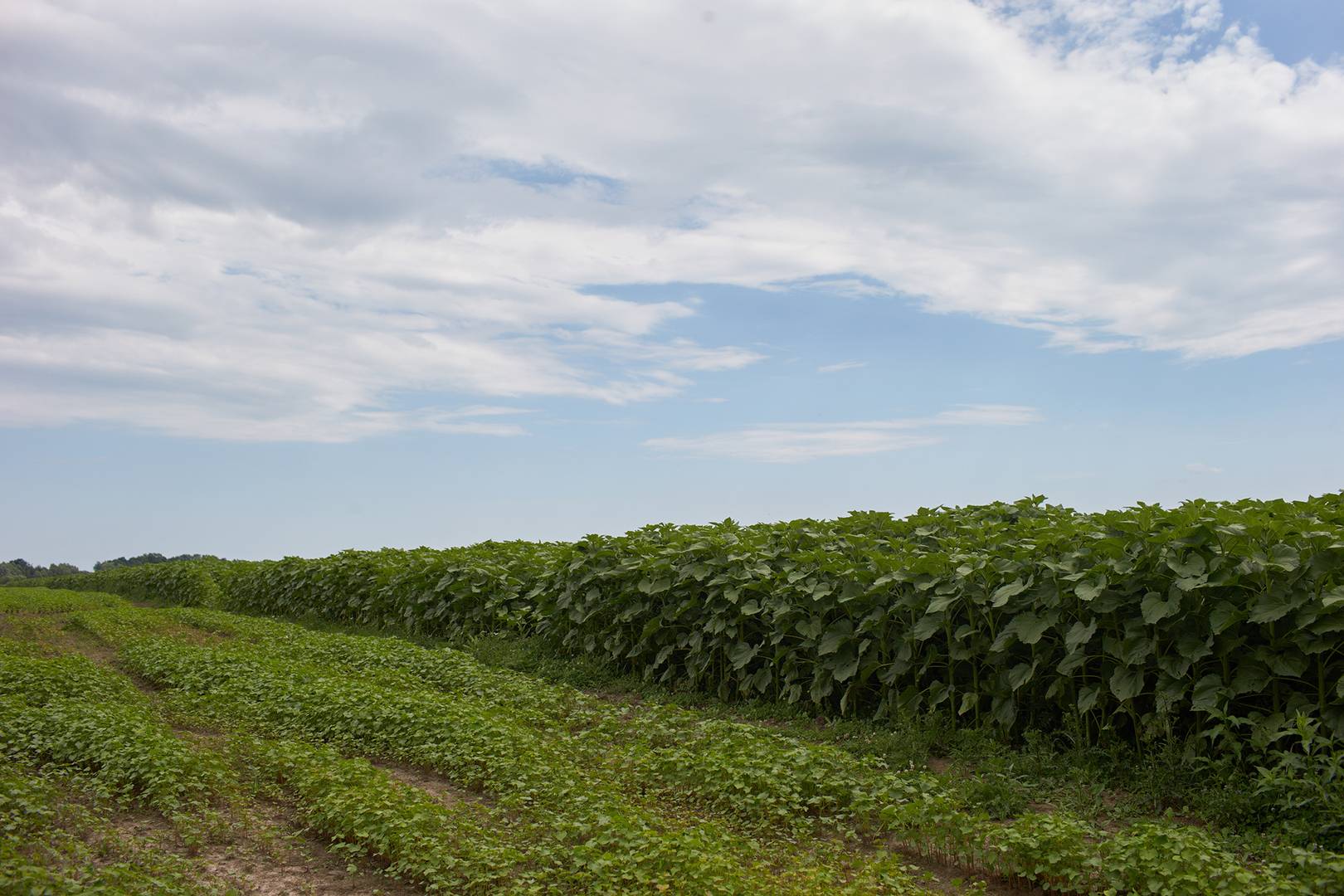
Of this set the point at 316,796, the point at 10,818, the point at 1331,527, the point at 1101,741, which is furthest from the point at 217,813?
the point at 1331,527

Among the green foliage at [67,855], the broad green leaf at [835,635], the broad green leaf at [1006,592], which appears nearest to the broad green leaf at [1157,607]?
the broad green leaf at [1006,592]

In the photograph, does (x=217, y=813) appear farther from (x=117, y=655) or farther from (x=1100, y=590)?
(x=117, y=655)

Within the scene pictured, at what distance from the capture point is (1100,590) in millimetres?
6758

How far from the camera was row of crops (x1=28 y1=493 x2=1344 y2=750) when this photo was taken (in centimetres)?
623

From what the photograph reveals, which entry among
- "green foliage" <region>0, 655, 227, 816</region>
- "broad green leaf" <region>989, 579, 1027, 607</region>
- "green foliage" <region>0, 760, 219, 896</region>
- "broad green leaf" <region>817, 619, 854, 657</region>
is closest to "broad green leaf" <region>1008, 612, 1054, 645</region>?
"broad green leaf" <region>989, 579, 1027, 607</region>

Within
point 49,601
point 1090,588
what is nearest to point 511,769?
point 1090,588

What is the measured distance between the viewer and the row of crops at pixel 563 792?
5.01m

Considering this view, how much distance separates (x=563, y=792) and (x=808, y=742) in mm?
2527

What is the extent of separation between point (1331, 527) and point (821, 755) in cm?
389

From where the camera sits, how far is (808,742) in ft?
26.1

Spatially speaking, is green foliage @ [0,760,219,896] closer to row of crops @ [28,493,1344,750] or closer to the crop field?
the crop field

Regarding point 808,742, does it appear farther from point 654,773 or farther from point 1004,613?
point 1004,613

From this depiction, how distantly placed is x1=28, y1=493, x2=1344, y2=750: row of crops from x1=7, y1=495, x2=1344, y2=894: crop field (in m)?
0.03

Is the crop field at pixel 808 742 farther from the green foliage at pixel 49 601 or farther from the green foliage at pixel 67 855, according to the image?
the green foliage at pixel 49 601
